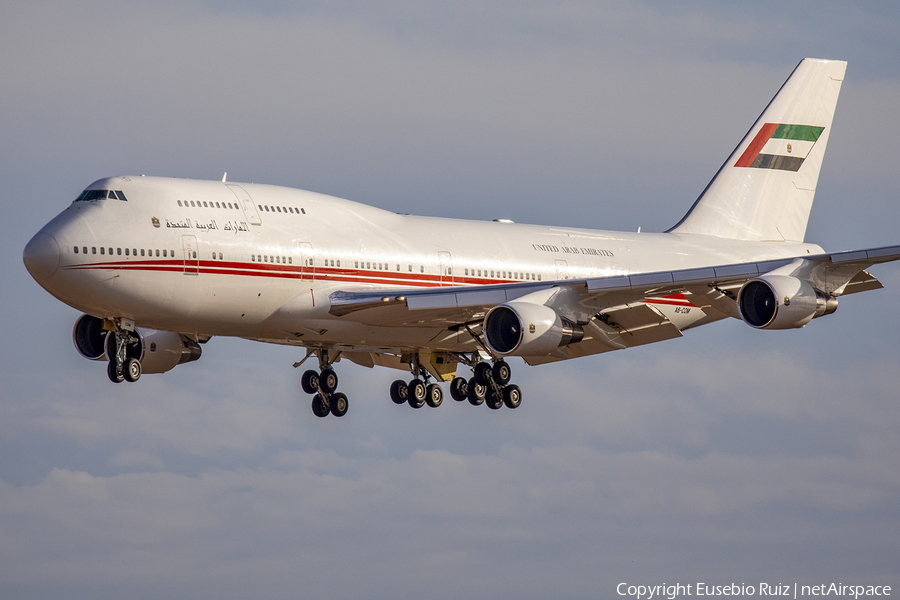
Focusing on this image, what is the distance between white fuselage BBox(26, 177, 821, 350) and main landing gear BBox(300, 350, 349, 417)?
381cm

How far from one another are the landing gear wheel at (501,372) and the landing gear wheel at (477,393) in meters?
0.58

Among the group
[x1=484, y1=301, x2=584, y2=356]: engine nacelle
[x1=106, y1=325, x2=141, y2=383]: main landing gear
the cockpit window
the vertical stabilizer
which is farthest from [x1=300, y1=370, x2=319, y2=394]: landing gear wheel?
the vertical stabilizer

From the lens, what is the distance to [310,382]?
47656mm

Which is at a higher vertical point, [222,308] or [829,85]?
[829,85]

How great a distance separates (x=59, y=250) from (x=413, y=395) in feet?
53.7

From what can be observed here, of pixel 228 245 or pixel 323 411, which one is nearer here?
pixel 228 245

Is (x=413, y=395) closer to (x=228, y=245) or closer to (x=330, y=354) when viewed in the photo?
(x=330, y=354)

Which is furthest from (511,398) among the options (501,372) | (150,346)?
(150,346)

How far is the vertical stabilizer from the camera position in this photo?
54031 mm

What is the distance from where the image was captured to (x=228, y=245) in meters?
38.2

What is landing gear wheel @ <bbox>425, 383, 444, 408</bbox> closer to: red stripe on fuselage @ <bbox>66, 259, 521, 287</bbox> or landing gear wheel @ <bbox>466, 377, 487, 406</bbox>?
A: landing gear wheel @ <bbox>466, 377, 487, 406</bbox>

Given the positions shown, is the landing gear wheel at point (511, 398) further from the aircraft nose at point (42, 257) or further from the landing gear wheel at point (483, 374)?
the aircraft nose at point (42, 257)

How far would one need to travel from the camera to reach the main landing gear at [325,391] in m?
47.4

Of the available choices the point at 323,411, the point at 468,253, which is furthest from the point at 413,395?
the point at 468,253
